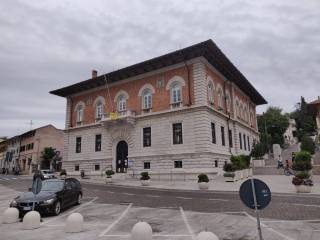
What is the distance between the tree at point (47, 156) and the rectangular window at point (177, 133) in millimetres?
39483

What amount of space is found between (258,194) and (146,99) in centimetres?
3013

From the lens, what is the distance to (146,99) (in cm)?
3575

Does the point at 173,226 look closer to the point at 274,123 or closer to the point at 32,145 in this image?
the point at 32,145

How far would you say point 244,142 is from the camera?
142 ft

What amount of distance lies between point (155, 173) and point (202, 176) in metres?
10.1

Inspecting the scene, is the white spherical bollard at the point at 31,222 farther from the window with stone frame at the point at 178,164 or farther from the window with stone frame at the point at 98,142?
the window with stone frame at the point at 98,142

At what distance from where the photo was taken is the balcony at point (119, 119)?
3478cm

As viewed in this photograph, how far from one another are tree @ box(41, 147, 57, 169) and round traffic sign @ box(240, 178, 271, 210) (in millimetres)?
61738

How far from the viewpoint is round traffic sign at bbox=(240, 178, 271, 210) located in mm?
6012

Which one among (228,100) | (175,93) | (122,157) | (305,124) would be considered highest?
(305,124)

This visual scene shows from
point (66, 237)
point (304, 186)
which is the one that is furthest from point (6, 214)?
point (304, 186)

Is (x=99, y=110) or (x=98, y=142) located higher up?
(x=99, y=110)

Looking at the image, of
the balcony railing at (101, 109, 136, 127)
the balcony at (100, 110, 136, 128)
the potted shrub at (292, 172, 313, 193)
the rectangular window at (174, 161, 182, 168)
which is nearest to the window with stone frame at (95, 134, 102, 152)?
the balcony at (100, 110, 136, 128)

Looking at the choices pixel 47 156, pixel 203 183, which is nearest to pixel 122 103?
pixel 203 183
